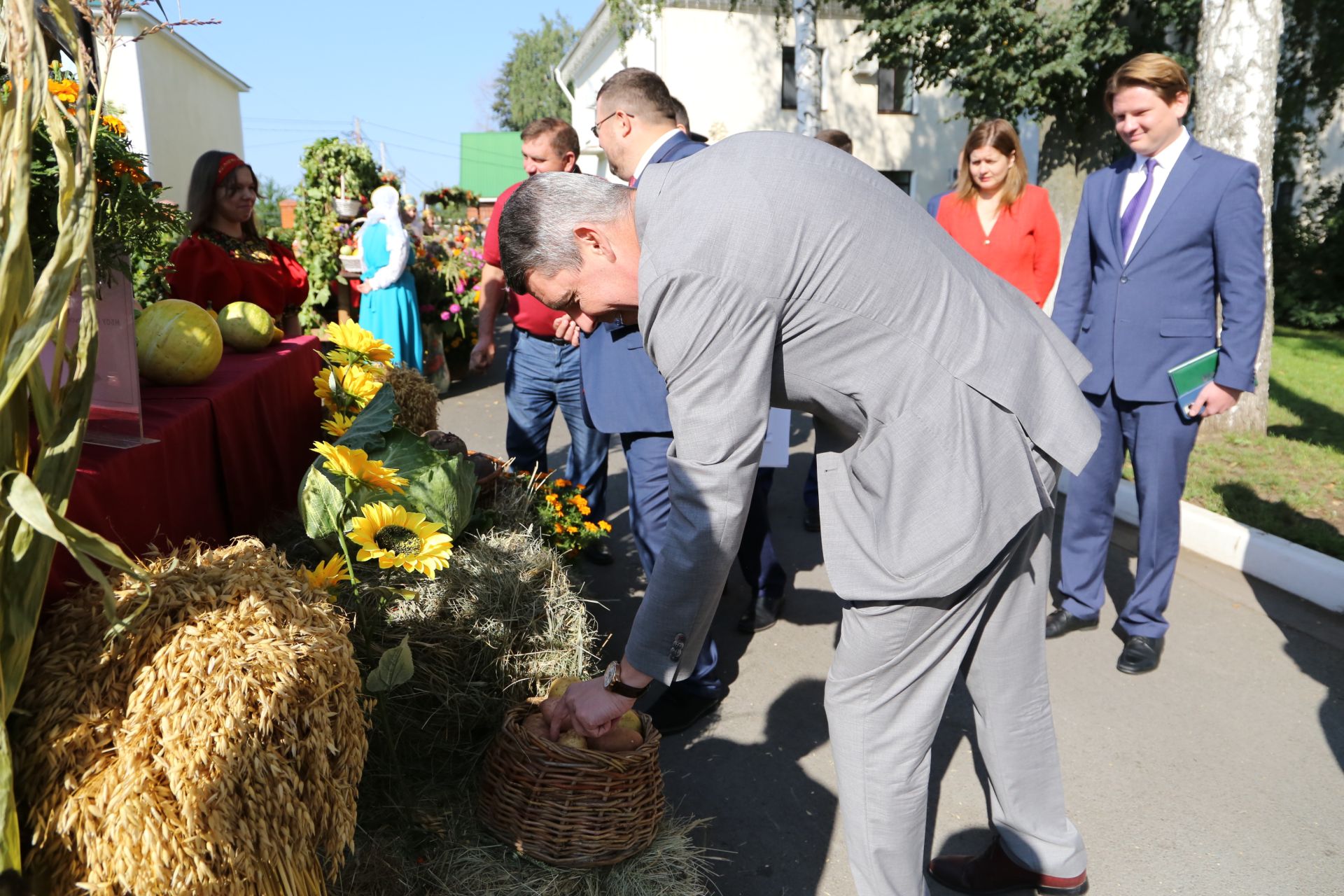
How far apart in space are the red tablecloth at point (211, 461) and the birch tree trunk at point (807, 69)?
1054 cm

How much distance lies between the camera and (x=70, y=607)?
157 centimetres

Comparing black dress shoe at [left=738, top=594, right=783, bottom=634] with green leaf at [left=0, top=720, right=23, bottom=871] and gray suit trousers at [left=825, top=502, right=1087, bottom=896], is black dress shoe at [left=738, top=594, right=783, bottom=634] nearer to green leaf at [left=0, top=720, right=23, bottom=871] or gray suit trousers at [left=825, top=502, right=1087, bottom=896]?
gray suit trousers at [left=825, top=502, right=1087, bottom=896]

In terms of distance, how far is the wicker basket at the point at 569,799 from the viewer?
2172 mm

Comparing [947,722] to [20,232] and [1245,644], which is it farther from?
[20,232]

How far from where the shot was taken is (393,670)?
2.21 metres

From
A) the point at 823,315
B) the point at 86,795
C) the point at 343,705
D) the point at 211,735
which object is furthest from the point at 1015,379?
the point at 86,795

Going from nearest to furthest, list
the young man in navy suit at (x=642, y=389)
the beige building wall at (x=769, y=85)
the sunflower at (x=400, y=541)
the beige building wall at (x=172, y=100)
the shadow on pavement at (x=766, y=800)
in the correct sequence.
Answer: the sunflower at (x=400, y=541)
the shadow on pavement at (x=766, y=800)
the young man in navy suit at (x=642, y=389)
the beige building wall at (x=172, y=100)
the beige building wall at (x=769, y=85)

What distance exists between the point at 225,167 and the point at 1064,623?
410 centimetres

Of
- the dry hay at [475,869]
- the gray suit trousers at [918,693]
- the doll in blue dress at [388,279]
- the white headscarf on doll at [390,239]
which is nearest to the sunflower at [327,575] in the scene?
the dry hay at [475,869]

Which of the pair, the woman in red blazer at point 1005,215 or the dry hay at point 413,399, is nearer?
the dry hay at point 413,399

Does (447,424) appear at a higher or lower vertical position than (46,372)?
lower

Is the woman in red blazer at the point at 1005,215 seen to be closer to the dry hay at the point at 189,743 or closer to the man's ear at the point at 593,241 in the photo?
the man's ear at the point at 593,241

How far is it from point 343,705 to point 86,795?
1.25ft

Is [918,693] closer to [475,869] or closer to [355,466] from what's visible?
[475,869]
